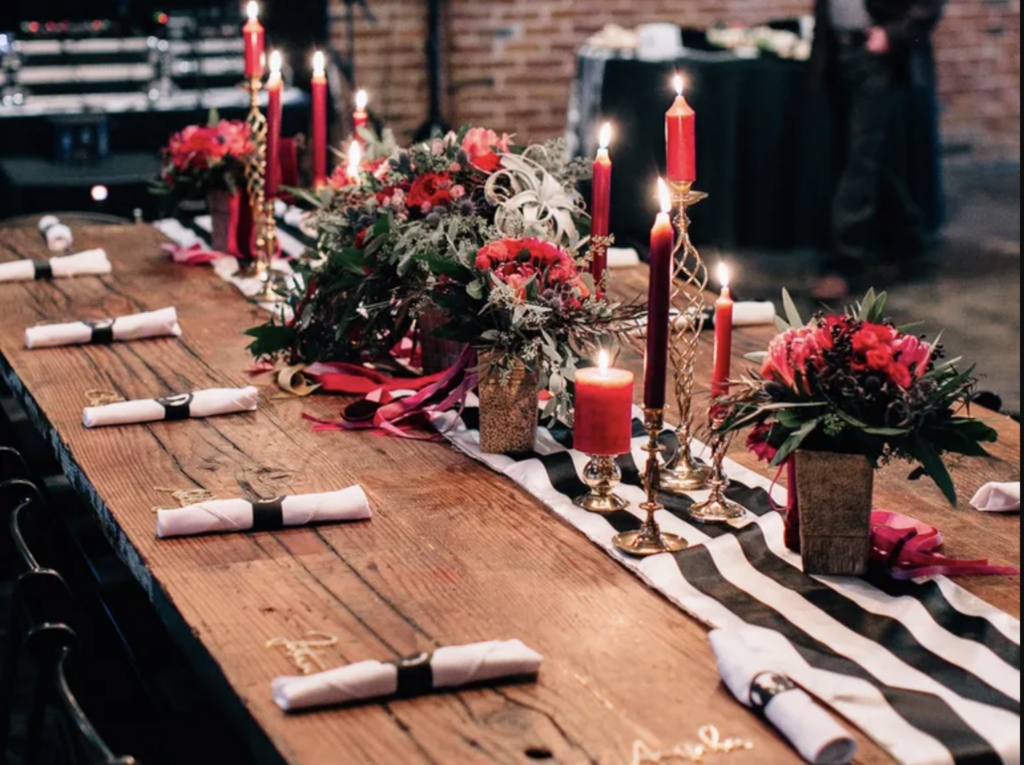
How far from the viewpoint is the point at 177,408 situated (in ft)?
7.36

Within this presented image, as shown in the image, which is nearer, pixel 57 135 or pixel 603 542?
pixel 603 542

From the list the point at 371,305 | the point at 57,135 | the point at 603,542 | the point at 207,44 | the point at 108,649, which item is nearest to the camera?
the point at 603,542

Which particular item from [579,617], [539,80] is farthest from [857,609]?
[539,80]

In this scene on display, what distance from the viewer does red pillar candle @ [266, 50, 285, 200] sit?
117 inches

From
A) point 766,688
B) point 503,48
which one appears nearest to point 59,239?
point 766,688

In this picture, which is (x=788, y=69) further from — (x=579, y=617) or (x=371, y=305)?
(x=579, y=617)

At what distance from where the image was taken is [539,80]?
8.19m

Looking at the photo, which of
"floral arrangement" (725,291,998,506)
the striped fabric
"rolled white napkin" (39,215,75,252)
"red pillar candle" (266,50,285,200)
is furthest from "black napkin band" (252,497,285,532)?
"rolled white napkin" (39,215,75,252)

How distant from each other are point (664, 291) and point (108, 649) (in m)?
0.87

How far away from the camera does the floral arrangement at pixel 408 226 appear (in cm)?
223

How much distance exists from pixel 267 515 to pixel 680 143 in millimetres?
659

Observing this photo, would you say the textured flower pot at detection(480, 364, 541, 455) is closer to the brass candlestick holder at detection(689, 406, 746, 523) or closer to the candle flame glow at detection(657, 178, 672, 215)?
the brass candlestick holder at detection(689, 406, 746, 523)

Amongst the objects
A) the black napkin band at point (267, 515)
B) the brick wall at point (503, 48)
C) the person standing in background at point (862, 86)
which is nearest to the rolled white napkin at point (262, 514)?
the black napkin band at point (267, 515)

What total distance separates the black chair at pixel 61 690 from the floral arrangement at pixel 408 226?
85cm
